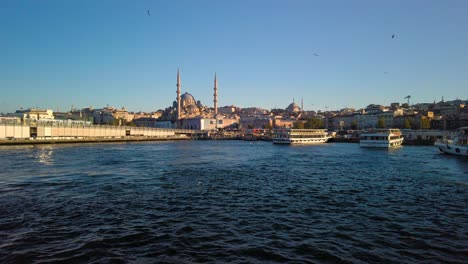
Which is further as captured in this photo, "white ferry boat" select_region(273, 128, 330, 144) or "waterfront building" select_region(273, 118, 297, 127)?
"waterfront building" select_region(273, 118, 297, 127)

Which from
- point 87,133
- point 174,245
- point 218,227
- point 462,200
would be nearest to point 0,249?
point 174,245

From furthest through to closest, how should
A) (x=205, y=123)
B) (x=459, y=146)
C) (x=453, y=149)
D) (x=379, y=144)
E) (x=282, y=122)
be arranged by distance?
(x=282, y=122) → (x=205, y=123) → (x=379, y=144) → (x=453, y=149) → (x=459, y=146)

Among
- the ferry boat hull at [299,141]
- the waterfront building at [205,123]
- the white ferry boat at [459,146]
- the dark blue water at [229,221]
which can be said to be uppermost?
the waterfront building at [205,123]

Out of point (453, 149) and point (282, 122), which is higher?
point (282, 122)

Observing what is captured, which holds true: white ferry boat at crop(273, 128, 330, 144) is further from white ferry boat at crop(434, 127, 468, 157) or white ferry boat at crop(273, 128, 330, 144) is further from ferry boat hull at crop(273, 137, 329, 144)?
white ferry boat at crop(434, 127, 468, 157)

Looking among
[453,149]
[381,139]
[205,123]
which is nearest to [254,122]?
[205,123]

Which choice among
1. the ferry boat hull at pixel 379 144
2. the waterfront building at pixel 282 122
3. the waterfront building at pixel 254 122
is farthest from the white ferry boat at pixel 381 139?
the waterfront building at pixel 282 122

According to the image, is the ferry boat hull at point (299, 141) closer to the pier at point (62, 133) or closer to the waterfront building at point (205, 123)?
the pier at point (62, 133)

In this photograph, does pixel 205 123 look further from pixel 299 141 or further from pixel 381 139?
pixel 381 139

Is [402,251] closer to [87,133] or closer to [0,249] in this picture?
[0,249]

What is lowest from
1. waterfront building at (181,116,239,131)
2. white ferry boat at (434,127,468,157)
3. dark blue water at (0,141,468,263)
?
dark blue water at (0,141,468,263)

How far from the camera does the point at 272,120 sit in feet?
593

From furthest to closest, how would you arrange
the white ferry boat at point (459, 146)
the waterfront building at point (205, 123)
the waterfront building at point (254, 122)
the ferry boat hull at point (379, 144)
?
1. the waterfront building at point (254, 122)
2. the waterfront building at point (205, 123)
3. the ferry boat hull at point (379, 144)
4. the white ferry boat at point (459, 146)

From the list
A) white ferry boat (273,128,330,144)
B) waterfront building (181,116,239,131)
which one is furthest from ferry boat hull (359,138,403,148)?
waterfront building (181,116,239,131)
